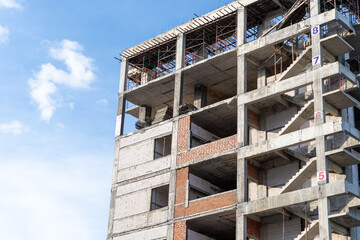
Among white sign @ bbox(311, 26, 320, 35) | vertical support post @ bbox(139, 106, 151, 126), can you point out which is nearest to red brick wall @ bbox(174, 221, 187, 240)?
vertical support post @ bbox(139, 106, 151, 126)

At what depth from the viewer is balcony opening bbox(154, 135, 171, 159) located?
178 feet

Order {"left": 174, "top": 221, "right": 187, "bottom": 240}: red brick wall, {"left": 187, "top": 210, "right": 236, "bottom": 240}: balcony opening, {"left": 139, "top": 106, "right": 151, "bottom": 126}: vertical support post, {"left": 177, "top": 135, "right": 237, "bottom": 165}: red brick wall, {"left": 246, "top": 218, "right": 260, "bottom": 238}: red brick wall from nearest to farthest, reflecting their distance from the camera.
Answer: {"left": 246, "top": 218, "right": 260, "bottom": 238}: red brick wall, {"left": 174, "top": 221, "right": 187, "bottom": 240}: red brick wall, {"left": 187, "top": 210, "right": 236, "bottom": 240}: balcony opening, {"left": 177, "top": 135, "right": 237, "bottom": 165}: red brick wall, {"left": 139, "top": 106, "right": 151, "bottom": 126}: vertical support post

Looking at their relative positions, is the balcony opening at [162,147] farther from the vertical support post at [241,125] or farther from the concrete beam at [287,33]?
the concrete beam at [287,33]

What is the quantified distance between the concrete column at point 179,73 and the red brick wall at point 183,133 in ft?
3.97

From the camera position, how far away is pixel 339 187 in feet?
135

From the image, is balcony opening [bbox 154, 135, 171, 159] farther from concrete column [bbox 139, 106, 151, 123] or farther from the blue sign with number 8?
the blue sign with number 8

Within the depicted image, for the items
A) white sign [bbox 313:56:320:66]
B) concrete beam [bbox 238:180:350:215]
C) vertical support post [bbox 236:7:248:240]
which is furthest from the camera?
white sign [bbox 313:56:320:66]

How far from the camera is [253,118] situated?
50094 millimetres

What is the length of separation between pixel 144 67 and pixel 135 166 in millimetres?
10882

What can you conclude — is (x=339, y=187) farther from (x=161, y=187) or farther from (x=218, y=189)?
(x=161, y=187)

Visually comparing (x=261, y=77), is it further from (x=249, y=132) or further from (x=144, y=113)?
(x=144, y=113)

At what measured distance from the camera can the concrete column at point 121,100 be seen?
58156 millimetres

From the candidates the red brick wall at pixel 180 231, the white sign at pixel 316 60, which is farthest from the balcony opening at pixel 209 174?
the white sign at pixel 316 60

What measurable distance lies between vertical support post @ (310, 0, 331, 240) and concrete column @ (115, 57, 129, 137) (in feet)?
62.6
